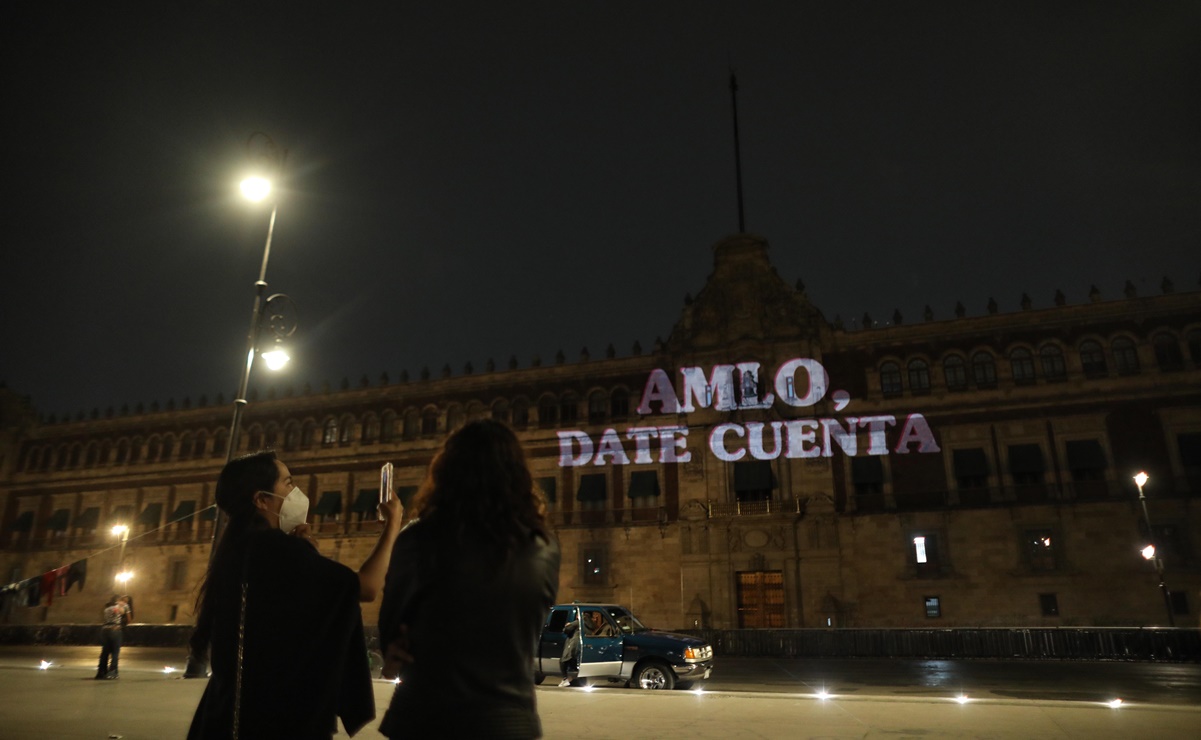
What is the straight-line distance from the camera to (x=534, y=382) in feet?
118

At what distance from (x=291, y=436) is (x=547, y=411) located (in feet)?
51.3

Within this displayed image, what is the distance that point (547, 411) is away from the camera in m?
35.5

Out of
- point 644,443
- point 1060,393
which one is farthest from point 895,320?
point 644,443

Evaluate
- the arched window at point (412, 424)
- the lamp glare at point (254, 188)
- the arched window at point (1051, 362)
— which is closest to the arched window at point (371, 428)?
the arched window at point (412, 424)

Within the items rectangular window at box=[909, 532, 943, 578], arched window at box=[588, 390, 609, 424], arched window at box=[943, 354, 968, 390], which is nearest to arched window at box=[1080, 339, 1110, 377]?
arched window at box=[943, 354, 968, 390]

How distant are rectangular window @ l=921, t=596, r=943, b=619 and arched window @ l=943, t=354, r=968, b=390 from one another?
8.64 metres

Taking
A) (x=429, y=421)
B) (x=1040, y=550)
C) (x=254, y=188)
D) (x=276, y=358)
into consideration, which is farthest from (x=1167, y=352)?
(x=429, y=421)

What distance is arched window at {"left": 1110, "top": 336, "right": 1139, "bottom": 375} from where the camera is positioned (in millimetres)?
28219

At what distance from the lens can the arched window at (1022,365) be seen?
2917 cm

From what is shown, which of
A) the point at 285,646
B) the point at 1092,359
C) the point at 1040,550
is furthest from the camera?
the point at 1092,359

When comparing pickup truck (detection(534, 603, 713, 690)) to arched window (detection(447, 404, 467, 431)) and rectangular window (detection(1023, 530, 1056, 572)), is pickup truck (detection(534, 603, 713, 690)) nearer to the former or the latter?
rectangular window (detection(1023, 530, 1056, 572))

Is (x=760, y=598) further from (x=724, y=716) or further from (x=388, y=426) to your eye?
(x=724, y=716)

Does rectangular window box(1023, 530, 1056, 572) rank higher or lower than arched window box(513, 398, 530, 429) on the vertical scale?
lower

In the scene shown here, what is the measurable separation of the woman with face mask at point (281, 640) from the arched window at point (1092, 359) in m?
33.1
